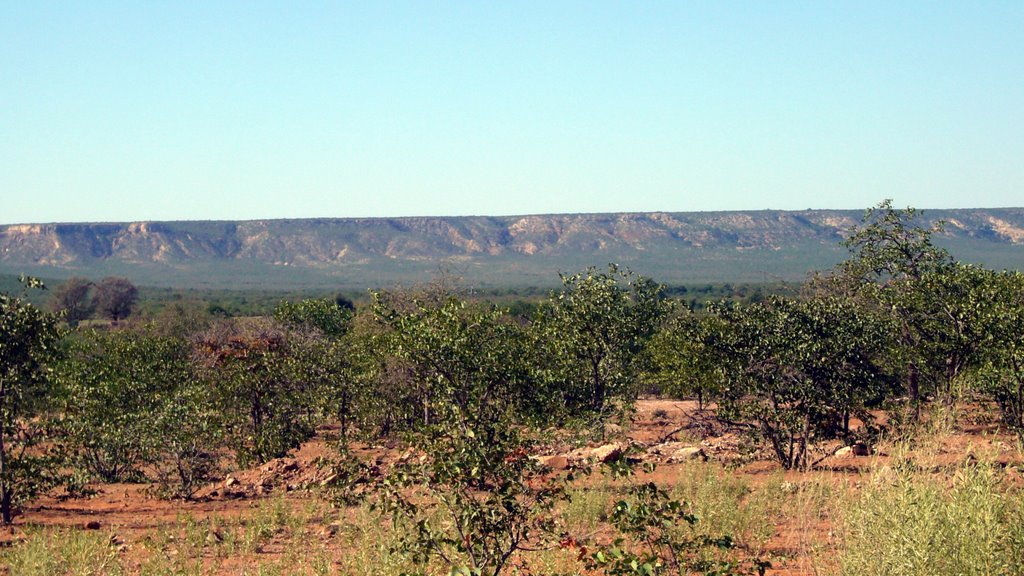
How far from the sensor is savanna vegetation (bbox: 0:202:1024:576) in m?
8.41

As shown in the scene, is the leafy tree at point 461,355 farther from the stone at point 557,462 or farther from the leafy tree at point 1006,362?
the leafy tree at point 1006,362

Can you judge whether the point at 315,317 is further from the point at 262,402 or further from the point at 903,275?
the point at 903,275

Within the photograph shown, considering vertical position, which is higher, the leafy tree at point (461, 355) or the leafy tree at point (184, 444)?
the leafy tree at point (461, 355)

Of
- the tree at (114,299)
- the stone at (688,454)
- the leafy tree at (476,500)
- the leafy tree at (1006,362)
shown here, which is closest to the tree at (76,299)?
the tree at (114,299)

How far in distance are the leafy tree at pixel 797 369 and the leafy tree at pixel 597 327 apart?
356 cm

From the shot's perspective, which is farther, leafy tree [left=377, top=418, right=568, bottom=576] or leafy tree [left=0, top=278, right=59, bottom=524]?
leafy tree [left=0, top=278, right=59, bottom=524]

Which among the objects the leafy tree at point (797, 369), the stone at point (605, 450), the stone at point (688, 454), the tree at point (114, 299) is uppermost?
the leafy tree at point (797, 369)

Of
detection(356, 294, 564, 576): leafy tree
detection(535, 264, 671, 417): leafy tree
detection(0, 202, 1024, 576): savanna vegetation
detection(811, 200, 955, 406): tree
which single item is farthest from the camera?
detection(535, 264, 671, 417): leafy tree

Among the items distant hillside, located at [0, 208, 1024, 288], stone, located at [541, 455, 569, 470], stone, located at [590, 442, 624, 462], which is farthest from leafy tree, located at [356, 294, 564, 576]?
distant hillside, located at [0, 208, 1024, 288]

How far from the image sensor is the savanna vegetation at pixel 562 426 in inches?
331

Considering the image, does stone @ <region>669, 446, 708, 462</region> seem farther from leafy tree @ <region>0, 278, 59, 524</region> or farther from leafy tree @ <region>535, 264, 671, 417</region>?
leafy tree @ <region>0, 278, 59, 524</region>

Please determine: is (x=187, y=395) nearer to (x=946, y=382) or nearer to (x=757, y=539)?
(x=757, y=539)

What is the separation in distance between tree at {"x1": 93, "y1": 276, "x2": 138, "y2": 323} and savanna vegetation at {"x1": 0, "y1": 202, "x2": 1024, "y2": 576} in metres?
66.0

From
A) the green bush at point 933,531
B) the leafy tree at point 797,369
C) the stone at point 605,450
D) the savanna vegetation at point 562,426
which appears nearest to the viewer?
the green bush at point 933,531
